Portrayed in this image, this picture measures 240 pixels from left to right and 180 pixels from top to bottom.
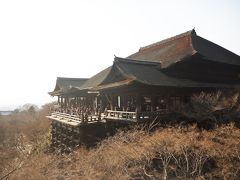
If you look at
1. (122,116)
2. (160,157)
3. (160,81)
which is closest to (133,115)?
(122,116)

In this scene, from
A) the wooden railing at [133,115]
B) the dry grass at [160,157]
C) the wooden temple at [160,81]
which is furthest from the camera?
the wooden temple at [160,81]

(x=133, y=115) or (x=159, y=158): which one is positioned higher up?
(x=133, y=115)

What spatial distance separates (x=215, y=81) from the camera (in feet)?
86.3

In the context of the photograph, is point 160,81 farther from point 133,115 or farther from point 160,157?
point 160,157

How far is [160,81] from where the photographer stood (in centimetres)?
2011

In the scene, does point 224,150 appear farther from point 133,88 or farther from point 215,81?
point 215,81

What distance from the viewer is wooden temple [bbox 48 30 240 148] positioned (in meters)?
19.3

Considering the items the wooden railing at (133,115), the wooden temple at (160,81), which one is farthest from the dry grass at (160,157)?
the wooden temple at (160,81)

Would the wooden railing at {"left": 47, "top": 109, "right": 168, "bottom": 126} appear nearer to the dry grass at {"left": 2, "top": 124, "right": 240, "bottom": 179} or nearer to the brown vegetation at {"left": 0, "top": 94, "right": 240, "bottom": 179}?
the brown vegetation at {"left": 0, "top": 94, "right": 240, "bottom": 179}

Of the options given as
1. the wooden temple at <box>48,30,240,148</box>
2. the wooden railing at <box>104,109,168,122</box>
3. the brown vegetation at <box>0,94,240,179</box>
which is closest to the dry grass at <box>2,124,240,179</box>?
the brown vegetation at <box>0,94,240,179</box>

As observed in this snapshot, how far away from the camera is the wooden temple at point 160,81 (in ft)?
63.3

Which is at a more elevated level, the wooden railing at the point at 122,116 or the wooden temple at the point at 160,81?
the wooden temple at the point at 160,81

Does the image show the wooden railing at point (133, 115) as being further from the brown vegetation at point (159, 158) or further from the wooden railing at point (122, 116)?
the brown vegetation at point (159, 158)

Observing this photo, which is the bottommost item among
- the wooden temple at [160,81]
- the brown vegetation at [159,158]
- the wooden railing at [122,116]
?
the brown vegetation at [159,158]
